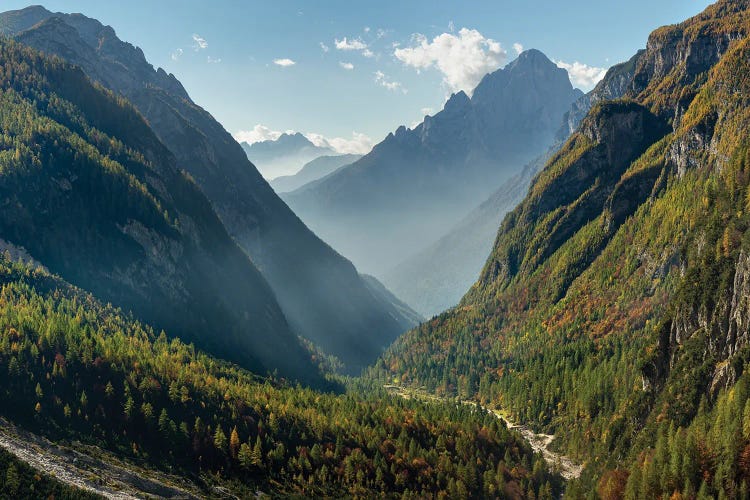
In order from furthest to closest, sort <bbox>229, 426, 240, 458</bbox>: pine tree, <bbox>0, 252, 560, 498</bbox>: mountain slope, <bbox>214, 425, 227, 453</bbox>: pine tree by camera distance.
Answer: <bbox>229, 426, 240, 458</bbox>: pine tree → <bbox>214, 425, 227, 453</bbox>: pine tree → <bbox>0, 252, 560, 498</bbox>: mountain slope

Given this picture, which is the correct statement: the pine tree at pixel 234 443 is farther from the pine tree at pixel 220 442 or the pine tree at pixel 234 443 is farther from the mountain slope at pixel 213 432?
the pine tree at pixel 220 442

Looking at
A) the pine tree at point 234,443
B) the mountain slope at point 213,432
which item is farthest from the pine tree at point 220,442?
the pine tree at point 234,443

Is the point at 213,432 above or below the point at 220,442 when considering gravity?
above

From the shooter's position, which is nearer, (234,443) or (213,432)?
(234,443)

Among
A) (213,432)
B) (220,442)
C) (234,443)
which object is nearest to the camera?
(220,442)

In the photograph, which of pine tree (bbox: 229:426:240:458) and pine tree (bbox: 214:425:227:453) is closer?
pine tree (bbox: 214:425:227:453)

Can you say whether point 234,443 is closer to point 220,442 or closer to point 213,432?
point 220,442

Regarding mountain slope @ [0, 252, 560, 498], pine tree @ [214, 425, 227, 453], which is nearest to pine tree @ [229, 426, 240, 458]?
mountain slope @ [0, 252, 560, 498]

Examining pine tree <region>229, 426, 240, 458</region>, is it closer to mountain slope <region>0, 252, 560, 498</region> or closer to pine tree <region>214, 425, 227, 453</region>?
mountain slope <region>0, 252, 560, 498</region>

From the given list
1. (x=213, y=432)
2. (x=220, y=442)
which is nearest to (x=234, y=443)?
(x=220, y=442)

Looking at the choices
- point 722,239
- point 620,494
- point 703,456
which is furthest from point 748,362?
point 722,239

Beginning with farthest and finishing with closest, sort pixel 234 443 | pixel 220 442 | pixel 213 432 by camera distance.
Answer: pixel 213 432 → pixel 234 443 → pixel 220 442
